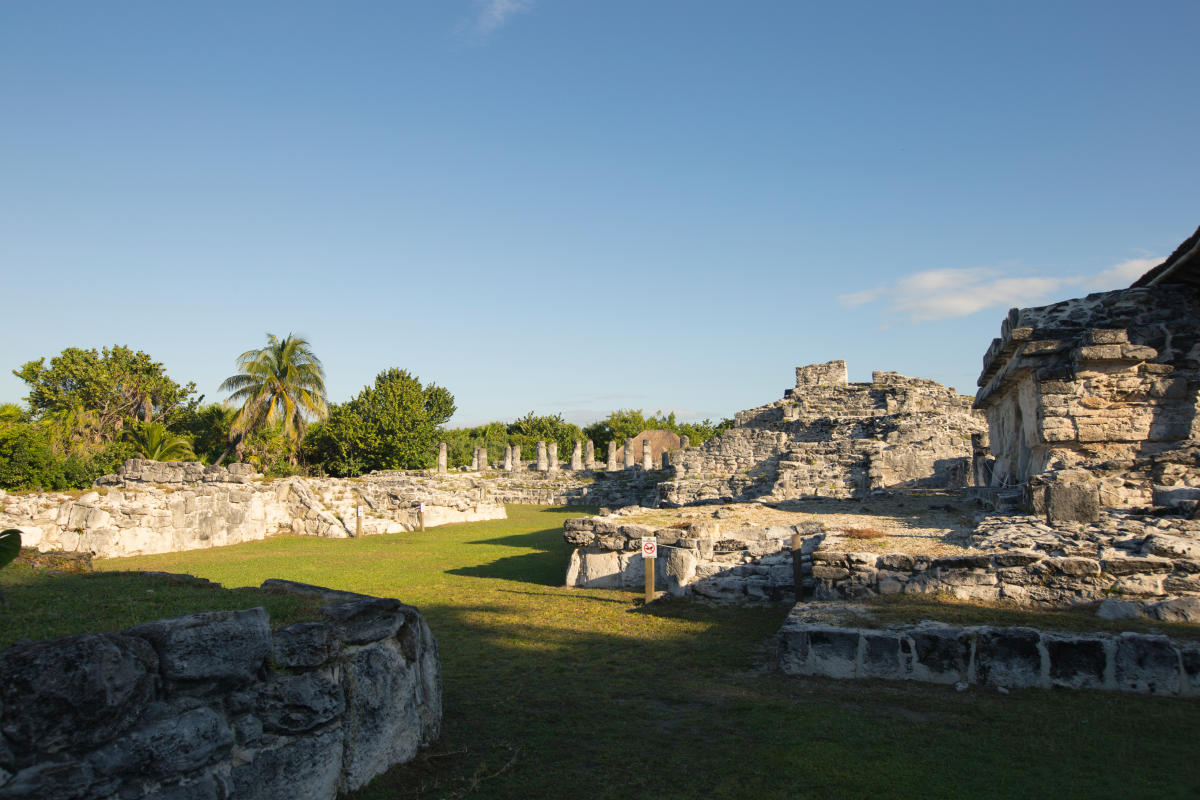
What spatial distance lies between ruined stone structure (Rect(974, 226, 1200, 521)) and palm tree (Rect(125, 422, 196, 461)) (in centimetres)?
2475

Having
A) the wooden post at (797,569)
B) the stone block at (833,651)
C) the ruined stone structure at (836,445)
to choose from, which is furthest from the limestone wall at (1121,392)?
the ruined stone structure at (836,445)

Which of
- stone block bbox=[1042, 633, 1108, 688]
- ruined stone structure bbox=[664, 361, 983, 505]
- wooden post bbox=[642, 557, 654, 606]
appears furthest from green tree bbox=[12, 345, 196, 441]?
stone block bbox=[1042, 633, 1108, 688]

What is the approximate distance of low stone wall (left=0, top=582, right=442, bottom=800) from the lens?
257 centimetres

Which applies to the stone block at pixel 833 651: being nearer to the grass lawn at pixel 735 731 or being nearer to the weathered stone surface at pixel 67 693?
the grass lawn at pixel 735 731

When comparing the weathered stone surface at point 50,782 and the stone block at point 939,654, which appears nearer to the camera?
the weathered stone surface at point 50,782

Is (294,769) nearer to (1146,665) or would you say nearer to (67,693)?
(67,693)

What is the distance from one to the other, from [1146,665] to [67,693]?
5862mm

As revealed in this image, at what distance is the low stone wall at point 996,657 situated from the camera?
4727mm

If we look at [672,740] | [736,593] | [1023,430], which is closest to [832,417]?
[1023,430]

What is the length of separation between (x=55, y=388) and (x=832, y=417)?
32535 mm

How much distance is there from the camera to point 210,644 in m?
3.09

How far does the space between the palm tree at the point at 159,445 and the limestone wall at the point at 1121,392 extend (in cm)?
2478

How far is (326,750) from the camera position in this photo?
339 cm

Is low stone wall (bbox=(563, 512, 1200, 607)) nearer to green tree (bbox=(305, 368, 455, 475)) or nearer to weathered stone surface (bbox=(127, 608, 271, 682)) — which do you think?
weathered stone surface (bbox=(127, 608, 271, 682))
